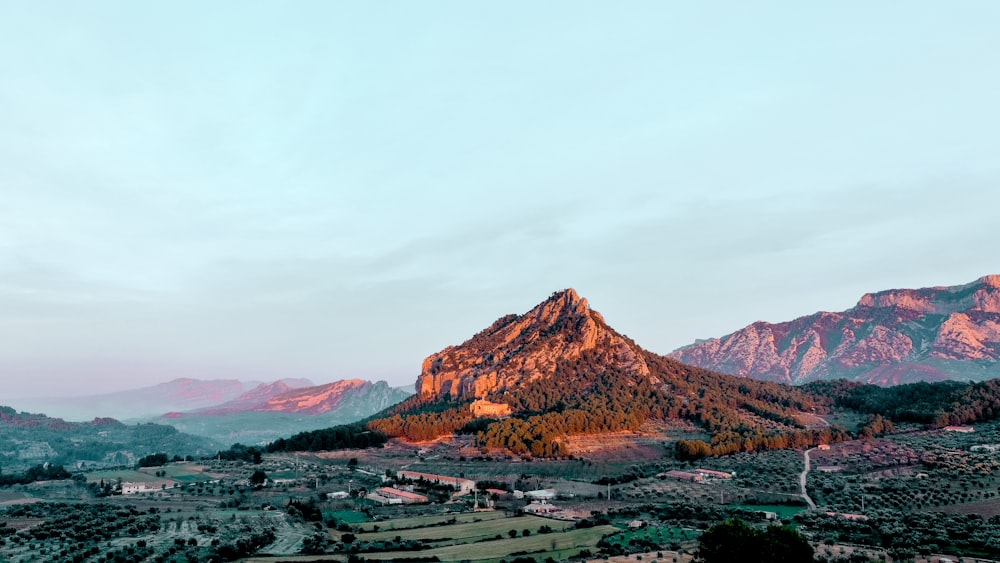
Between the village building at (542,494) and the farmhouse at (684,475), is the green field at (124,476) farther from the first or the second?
the farmhouse at (684,475)

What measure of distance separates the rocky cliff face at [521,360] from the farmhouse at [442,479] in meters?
66.9

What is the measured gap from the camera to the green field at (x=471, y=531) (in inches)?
2271

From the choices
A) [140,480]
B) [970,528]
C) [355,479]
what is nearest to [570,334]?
[355,479]

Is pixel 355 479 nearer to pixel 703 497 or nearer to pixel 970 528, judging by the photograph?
pixel 703 497

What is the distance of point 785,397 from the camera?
541 ft

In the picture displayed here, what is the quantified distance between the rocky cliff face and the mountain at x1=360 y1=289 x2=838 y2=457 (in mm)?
292

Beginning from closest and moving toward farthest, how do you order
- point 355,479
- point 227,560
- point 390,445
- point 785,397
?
1. point 227,560
2. point 355,479
3. point 390,445
4. point 785,397

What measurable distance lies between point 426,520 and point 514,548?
16.3m

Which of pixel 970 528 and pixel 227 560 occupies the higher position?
pixel 227 560

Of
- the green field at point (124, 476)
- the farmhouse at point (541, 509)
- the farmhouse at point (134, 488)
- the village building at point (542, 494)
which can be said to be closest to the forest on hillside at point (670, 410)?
the village building at point (542, 494)

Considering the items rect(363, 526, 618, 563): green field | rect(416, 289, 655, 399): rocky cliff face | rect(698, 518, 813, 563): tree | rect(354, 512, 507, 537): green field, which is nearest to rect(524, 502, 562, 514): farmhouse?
rect(354, 512, 507, 537): green field

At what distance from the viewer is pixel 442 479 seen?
305 feet

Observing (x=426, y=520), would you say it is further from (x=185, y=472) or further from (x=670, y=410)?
(x=670, y=410)

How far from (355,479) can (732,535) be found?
6647 centimetres
